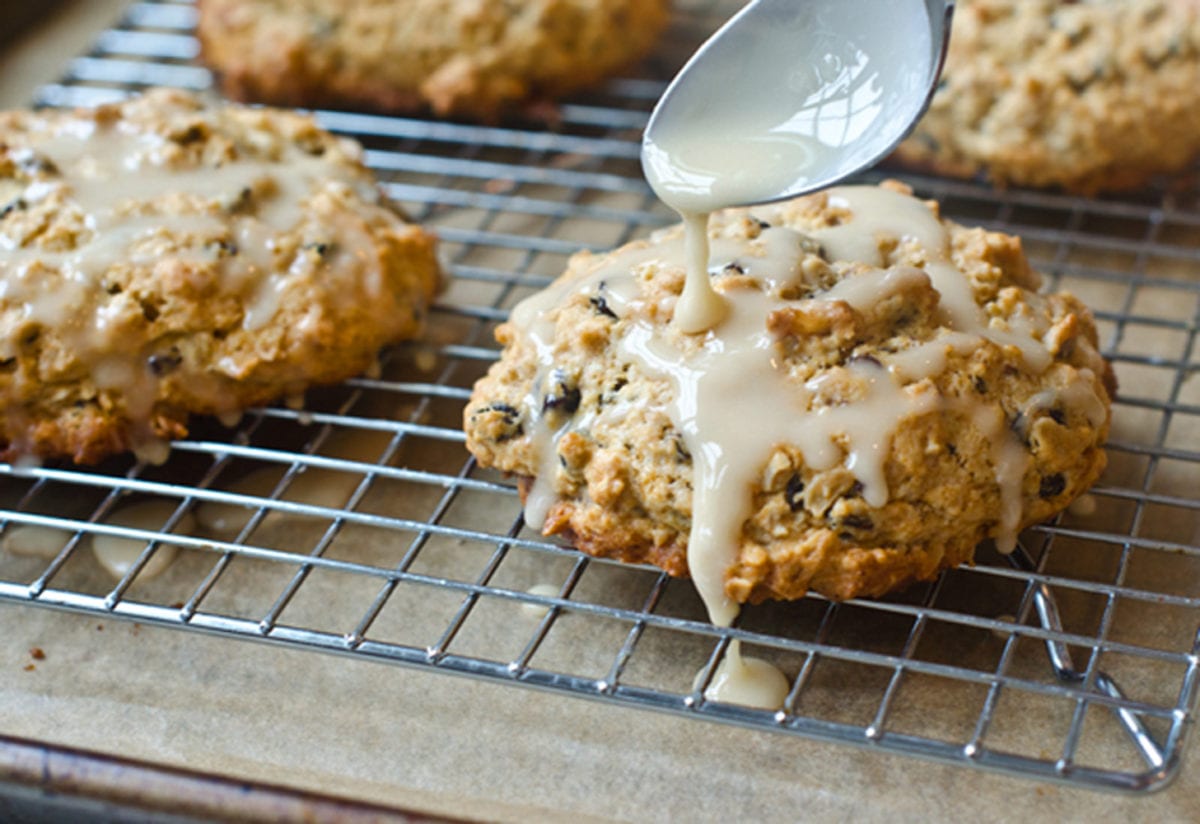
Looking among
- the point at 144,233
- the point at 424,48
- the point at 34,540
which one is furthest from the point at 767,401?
the point at 424,48

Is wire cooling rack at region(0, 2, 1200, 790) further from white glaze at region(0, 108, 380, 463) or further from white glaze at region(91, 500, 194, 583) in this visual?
white glaze at region(0, 108, 380, 463)

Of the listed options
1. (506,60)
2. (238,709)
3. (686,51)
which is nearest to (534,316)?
(238,709)

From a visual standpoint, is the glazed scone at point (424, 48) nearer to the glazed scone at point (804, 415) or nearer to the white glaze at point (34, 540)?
the glazed scone at point (804, 415)

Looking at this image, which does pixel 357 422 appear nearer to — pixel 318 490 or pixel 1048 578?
pixel 318 490

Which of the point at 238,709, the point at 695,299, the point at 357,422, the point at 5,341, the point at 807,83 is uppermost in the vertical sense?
the point at 807,83

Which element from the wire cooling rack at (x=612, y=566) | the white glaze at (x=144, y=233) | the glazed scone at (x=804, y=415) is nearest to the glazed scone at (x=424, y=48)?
the wire cooling rack at (x=612, y=566)

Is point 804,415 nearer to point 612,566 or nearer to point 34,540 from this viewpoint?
point 612,566
